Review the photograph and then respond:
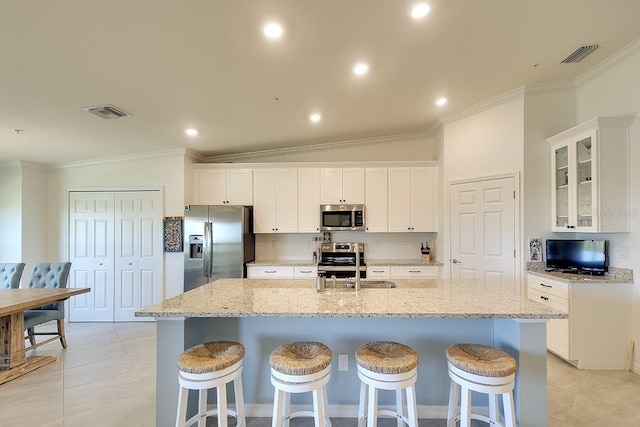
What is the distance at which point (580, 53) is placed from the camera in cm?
284

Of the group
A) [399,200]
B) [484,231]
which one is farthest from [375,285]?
[399,200]

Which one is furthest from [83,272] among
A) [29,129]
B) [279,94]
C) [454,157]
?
[454,157]

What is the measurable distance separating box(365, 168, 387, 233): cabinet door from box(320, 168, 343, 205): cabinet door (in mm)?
417

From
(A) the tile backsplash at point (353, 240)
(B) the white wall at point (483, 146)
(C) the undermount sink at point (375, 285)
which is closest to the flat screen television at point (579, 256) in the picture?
(B) the white wall at point (483, 146)

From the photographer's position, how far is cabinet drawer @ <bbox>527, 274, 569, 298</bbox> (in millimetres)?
2986

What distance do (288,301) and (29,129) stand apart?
377 centimetres

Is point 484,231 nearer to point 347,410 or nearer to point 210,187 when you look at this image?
point 347,410

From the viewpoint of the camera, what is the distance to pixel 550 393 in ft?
8.39

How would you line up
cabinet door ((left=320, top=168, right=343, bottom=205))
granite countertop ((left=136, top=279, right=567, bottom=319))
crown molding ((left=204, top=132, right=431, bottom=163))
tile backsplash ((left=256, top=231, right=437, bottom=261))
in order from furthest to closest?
crown molding ((left=204, top=132, right=431, bottom=163)) < tile backsplash ((left=256, top=231, right=437, bottom=261)) < cabinet door ((left=320, top=168, right=343, bottom=205)) < granite countertop ((left=136, top=279, right=567, bottom=319))

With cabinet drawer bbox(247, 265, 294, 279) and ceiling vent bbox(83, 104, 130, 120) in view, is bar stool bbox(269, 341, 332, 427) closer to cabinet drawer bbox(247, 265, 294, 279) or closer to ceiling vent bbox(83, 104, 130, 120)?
cabinet drawer bbox(247, 265, 294, 279)

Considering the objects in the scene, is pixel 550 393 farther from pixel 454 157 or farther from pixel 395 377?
pixel 454 157

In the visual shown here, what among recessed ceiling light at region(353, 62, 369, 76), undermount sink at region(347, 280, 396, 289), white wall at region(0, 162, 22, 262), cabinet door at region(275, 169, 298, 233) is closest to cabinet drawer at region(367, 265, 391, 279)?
cabinet door at region(275, 169, 298, 233)

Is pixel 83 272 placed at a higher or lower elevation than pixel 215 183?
lower

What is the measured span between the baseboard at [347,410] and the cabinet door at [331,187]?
2955mm
